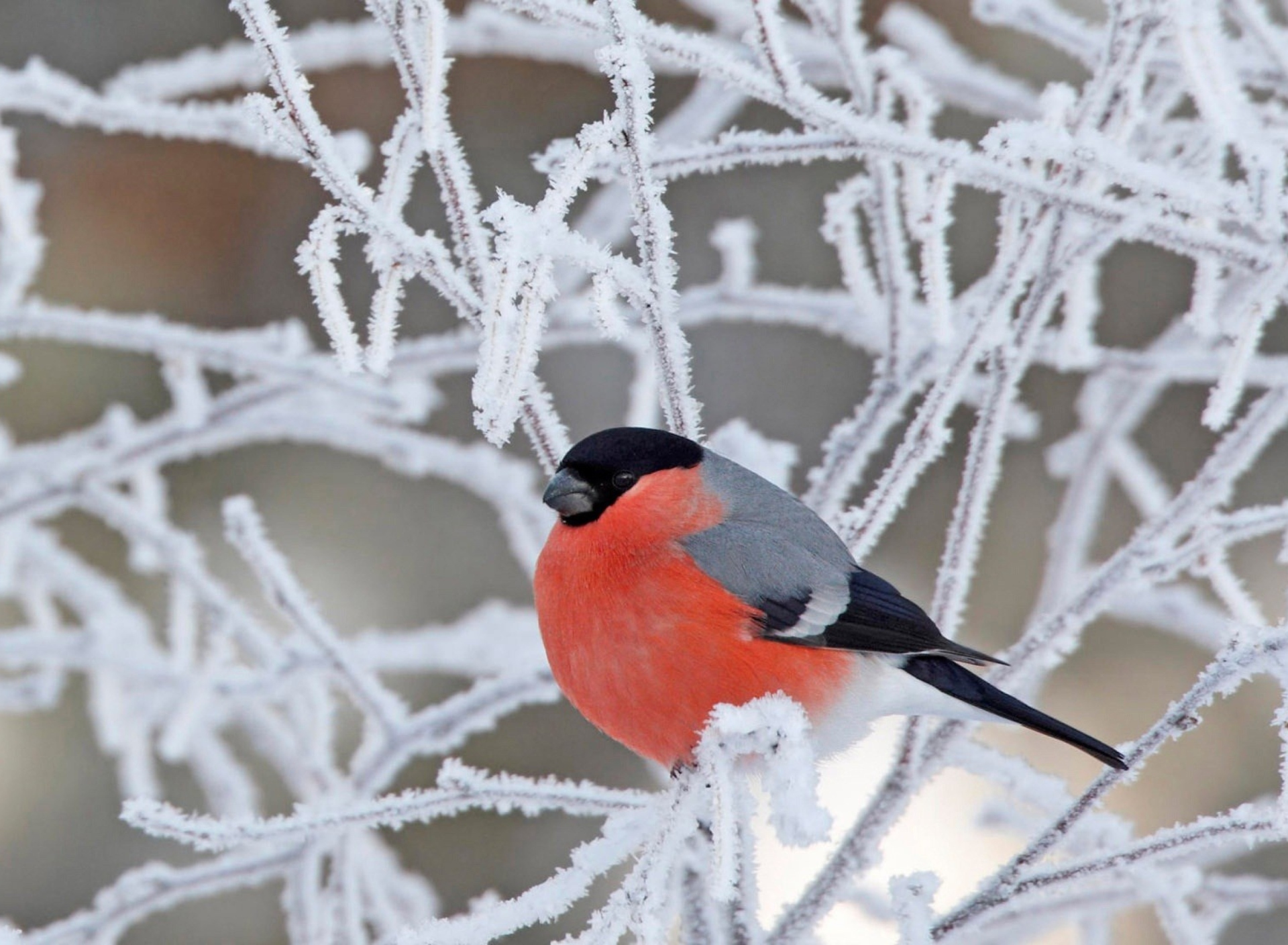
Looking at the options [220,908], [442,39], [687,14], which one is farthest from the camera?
[687,14]

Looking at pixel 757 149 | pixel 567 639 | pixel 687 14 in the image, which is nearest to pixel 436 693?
pixel 687 14

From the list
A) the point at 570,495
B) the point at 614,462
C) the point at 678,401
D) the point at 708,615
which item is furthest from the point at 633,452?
the point at 678,401

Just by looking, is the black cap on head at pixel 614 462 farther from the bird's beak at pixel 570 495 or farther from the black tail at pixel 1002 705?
the black tail at pixel 1002 705

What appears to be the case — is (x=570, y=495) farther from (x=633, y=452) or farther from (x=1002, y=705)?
(x=1002, y=705)

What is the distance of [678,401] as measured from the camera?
4.93 feet

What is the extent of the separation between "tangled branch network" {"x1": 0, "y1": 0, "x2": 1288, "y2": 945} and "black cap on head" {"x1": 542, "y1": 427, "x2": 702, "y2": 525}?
7cm

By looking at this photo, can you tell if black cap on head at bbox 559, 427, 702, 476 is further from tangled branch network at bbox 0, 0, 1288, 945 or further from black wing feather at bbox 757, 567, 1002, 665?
black wing feather at bbox 757, 567, 1002, 665

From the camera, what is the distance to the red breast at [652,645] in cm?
183

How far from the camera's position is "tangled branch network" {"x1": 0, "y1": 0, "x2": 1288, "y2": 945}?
1347mm

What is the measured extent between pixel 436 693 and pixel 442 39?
9.81ft

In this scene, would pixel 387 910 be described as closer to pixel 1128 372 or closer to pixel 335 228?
pixel 335 228

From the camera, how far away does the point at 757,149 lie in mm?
1594

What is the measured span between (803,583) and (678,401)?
53cm

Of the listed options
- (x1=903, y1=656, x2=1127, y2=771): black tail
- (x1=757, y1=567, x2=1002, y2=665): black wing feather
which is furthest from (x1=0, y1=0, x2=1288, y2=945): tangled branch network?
(x1=757, y1=567, x2=1002, y2=665): black wing feather
